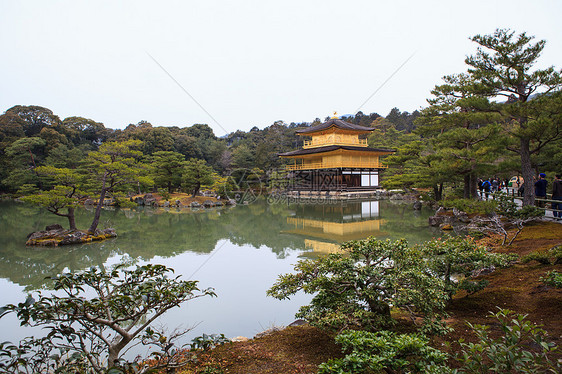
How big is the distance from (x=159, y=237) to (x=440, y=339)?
28.7 ft

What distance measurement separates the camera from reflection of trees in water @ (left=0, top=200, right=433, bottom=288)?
6.98m

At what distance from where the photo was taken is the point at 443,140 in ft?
32.1

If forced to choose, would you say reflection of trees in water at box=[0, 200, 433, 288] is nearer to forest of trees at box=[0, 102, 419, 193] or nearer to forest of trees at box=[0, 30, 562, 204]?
forest of trees at box=[0, 30, 562, 204]

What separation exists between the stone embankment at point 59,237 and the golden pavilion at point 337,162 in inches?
609

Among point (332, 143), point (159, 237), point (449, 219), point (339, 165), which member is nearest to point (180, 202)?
point (159, 237)

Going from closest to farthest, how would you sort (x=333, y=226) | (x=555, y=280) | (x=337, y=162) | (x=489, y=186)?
1. (x=555, y=280)
2. (x=333, y=226)
3. (x=489, y=186)
4. (x=337, y=162)

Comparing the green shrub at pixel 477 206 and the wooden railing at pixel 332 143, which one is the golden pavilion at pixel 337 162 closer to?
the wooden railing at pixel 332 143

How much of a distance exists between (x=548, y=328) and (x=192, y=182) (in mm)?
18425

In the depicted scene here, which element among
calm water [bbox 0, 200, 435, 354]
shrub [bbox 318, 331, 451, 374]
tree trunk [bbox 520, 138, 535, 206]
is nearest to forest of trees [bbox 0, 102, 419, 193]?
calm water [bbox 0, 200, 435, 354]

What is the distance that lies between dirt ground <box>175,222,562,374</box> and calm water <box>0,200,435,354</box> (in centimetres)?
97

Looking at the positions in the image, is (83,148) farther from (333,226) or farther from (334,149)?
(333,226)

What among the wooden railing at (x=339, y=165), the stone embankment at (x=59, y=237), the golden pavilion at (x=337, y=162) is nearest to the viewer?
the stone embankment at (x=59, y=237)

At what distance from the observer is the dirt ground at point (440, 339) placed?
2.42 metres

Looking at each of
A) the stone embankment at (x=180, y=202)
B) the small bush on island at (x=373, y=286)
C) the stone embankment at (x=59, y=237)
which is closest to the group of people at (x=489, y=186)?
the small bush on island at (x=373, y=286)
